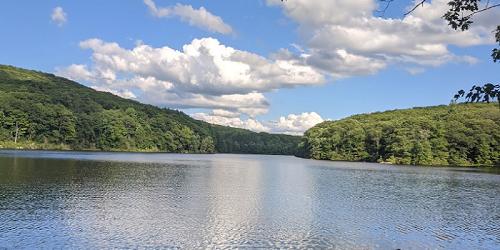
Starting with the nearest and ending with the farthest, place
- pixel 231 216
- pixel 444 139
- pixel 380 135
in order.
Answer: pixel 231 216, pixel 444 139, pixel 380 135

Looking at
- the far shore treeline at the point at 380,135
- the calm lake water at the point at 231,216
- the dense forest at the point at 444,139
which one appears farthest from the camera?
the far shore treeline at the point at 380,135

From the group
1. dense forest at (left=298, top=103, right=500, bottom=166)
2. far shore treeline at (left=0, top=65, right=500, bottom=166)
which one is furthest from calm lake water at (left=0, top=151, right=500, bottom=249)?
far shore treeline at (left=0, top=65, right=500, bottom=166)

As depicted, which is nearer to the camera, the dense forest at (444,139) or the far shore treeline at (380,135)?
the dense forest at (444,139)

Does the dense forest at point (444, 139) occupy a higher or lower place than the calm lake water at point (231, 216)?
higher

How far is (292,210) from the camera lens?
1638 inches

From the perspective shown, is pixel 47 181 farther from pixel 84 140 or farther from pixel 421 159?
pixel 84 140

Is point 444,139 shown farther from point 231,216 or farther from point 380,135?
point 231,216

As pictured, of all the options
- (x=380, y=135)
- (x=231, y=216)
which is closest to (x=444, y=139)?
(x=380, y=135)

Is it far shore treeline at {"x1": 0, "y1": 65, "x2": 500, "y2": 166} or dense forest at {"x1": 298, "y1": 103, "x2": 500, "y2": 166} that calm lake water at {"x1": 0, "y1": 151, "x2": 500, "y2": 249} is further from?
far shore treeline at {"x1": 0, "y1": 65, "x2": 500, "y2": 166}

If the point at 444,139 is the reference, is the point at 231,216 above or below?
below

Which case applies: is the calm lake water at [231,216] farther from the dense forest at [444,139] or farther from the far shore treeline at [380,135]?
the far shore treeline at [380,135]

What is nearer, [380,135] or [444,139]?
[444,139]

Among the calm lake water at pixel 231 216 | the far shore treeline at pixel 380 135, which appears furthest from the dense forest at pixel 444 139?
the calm lake water at pixel 231 216

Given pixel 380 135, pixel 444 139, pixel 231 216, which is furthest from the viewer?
pixel 380 135
